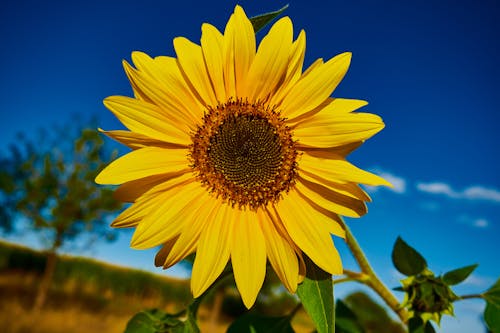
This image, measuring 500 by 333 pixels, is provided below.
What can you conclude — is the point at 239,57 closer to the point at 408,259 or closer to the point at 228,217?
the point at 228,217

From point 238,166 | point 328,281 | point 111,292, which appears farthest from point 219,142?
point 111,292

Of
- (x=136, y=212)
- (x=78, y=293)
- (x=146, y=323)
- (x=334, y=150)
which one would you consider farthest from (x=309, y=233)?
(x=78, y=293)

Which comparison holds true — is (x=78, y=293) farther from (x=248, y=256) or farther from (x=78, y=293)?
(x=248, y=256)

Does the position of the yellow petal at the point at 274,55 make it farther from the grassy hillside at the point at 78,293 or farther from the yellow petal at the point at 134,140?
the grassy hillside at the point at 78,293

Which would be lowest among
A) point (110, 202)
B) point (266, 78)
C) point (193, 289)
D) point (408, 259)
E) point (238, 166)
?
point (193, 289)

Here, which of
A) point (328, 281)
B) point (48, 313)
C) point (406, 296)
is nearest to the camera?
point (328, 281)

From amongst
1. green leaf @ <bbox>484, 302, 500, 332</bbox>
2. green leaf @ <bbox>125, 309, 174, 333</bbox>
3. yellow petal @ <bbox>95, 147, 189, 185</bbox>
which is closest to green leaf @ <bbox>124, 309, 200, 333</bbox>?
green leaf @ <bbox>125, 309, 174, 333</bbox>

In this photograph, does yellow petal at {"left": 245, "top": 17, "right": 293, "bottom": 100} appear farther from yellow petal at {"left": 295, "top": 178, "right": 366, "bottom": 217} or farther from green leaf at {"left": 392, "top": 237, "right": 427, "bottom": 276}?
green leaf at {"left": 392, "top": 237, "right": 427, "bottom": 276}
